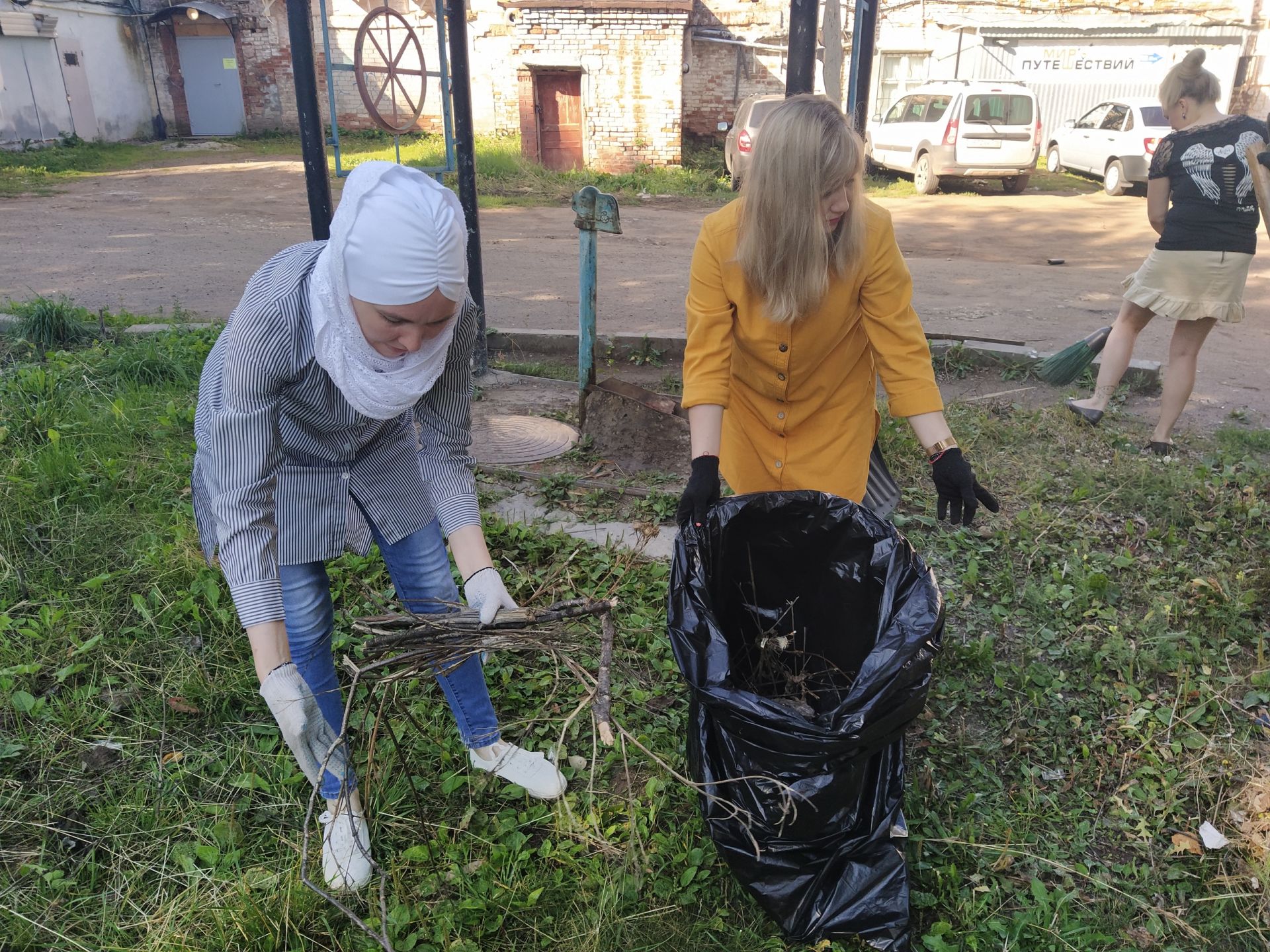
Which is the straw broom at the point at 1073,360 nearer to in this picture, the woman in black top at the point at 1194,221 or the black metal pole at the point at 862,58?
the woman in black top at the point at 1194,221

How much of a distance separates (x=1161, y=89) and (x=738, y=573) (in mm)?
3728

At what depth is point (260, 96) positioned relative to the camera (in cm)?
2030

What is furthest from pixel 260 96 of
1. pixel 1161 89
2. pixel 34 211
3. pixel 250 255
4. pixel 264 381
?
pixel 264 381

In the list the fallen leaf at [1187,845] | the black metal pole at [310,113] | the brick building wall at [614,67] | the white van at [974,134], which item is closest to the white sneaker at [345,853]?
the fallen leaf at [1187,845]

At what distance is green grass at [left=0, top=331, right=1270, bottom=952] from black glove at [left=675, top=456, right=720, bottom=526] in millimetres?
316

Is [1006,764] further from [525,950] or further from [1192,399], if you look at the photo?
[1192,399]

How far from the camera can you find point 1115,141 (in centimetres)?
1445

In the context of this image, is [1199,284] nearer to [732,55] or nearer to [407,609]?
[407,609]

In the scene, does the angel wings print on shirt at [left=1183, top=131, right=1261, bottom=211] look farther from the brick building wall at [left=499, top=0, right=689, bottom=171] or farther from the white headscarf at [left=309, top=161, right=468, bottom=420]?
the brick building wall at [left=499, top=0, right=689, bottom=171]

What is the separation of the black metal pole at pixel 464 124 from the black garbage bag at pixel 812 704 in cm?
299

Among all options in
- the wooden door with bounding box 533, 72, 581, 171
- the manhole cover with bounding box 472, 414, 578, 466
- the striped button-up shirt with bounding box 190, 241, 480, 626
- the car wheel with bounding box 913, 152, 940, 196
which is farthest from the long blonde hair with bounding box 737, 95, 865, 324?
the wooden door with bounding box 533, 72, 581, 171

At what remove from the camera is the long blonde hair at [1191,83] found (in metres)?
4.14

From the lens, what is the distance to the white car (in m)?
13.6

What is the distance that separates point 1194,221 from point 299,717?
4586 mm
